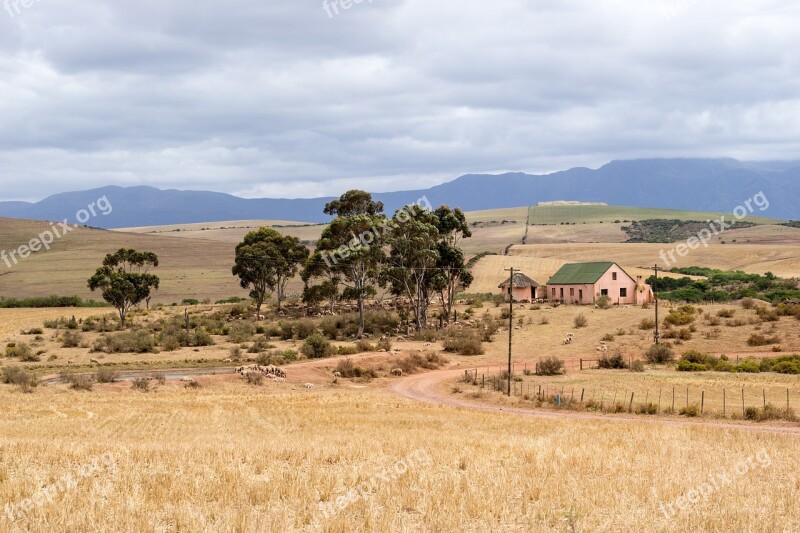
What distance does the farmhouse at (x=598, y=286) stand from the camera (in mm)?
88062

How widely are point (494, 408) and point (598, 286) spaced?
55.5m

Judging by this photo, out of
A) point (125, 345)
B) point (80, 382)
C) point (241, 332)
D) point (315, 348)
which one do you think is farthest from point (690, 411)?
point (241, 332)

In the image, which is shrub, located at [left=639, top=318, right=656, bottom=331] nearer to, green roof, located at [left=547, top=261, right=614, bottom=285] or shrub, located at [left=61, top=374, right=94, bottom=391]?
green roof, located at [left=547, top=261, right=614, bottom=285]

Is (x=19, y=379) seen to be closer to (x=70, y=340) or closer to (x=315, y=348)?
(x=315, y=348)

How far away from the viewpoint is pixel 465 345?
199ft

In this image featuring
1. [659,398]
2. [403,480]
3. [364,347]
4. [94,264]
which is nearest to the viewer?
[403,480]

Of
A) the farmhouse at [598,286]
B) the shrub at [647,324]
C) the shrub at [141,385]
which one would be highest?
the farmhouse at [598,286]

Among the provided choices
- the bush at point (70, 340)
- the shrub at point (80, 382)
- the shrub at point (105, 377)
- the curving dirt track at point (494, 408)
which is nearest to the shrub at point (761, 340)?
the curving dirt track at point (494, 408)

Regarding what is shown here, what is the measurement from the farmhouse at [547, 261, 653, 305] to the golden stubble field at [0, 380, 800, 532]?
63499mm

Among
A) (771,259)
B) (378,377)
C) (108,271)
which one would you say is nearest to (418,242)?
(378,377)

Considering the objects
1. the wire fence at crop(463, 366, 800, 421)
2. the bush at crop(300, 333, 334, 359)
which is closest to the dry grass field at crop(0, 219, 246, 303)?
the bush at crop(300, 333, 334, 359)

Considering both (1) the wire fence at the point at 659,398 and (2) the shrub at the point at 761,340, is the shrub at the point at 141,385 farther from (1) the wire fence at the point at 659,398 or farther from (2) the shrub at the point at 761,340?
(2) the shrub at the point at 761,340

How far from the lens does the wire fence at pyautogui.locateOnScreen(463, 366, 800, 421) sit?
3256 centimetres

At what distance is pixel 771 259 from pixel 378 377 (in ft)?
352
